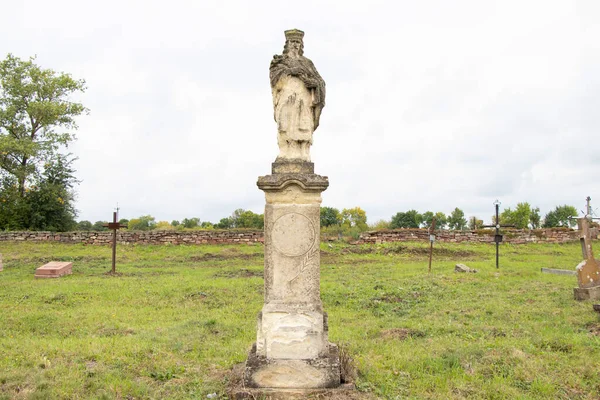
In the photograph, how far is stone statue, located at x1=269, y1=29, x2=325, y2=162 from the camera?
484 cm

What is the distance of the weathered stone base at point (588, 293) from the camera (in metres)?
8.77

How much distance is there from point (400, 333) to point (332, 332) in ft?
3.22

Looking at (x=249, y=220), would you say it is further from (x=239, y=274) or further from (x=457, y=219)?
(x=239, y=274)

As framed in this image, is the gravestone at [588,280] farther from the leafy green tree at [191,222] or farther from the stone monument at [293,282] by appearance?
the leafy green tree at [191,222]

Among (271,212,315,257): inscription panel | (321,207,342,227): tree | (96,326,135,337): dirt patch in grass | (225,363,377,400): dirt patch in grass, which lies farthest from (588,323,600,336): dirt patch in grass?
(321,207,342,227): tree

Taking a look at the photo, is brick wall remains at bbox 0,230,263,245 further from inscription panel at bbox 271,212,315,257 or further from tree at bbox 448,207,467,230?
tree at bbox 448,207,467,230

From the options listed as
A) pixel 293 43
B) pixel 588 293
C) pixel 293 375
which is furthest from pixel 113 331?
pixel 588 293

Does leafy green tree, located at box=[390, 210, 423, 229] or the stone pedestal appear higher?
leafy green tree, located at box=[390, 210, 423, 229]

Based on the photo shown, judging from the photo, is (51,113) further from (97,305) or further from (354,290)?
(354,290)

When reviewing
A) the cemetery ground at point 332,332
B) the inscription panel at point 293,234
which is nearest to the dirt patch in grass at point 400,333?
the cemetery ground at point 332,332

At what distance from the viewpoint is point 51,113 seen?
26.4 metres

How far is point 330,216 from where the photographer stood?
4091cm

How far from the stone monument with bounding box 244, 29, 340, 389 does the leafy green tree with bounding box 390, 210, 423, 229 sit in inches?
1334

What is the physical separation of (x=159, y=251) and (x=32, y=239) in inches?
226
